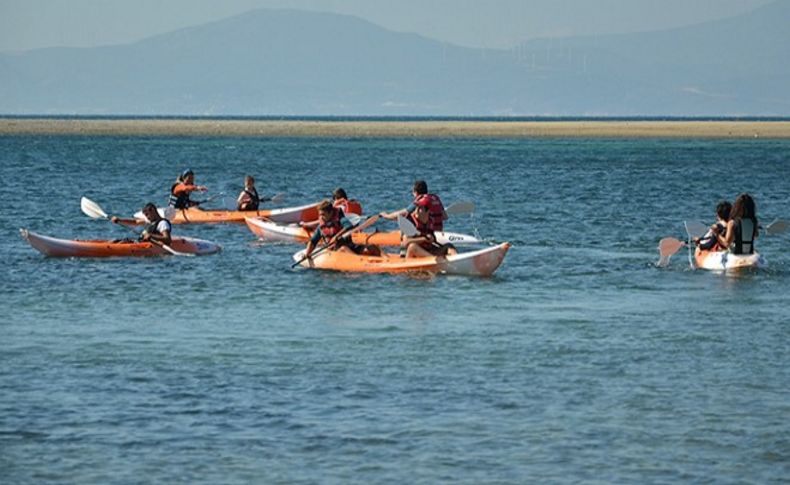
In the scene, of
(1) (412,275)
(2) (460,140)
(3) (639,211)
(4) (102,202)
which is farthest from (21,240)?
(2) (460,140)

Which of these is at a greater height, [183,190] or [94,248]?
[183,190]

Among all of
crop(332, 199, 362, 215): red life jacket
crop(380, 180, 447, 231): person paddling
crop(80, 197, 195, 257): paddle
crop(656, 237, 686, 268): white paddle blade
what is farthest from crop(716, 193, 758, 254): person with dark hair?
crop(80, 197, 195, 257): paddle

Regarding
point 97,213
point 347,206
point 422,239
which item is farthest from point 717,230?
point 97,213

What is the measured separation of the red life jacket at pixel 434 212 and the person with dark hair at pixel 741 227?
486 centimetres

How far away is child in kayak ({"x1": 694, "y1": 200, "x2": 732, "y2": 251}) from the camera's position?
26.7m

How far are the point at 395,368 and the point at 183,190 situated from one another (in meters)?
20.3

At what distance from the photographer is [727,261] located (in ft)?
88.2

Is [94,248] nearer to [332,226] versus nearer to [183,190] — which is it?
[332,226]

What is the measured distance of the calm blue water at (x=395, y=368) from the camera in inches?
549

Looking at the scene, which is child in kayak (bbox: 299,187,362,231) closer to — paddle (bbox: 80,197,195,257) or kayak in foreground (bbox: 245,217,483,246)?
kayak in foreground (bbox: 245,217,483,246)

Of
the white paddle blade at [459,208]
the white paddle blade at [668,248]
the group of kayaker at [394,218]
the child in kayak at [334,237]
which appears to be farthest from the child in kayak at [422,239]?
the white paddle blade at [668,248]

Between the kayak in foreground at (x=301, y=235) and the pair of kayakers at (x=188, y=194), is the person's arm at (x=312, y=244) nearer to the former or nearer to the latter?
the kayak in foreground at (x=301, y=235)

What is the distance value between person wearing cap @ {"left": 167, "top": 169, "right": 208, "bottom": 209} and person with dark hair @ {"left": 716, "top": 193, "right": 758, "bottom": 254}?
47.9ft

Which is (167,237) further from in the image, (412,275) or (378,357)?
(378,357)
